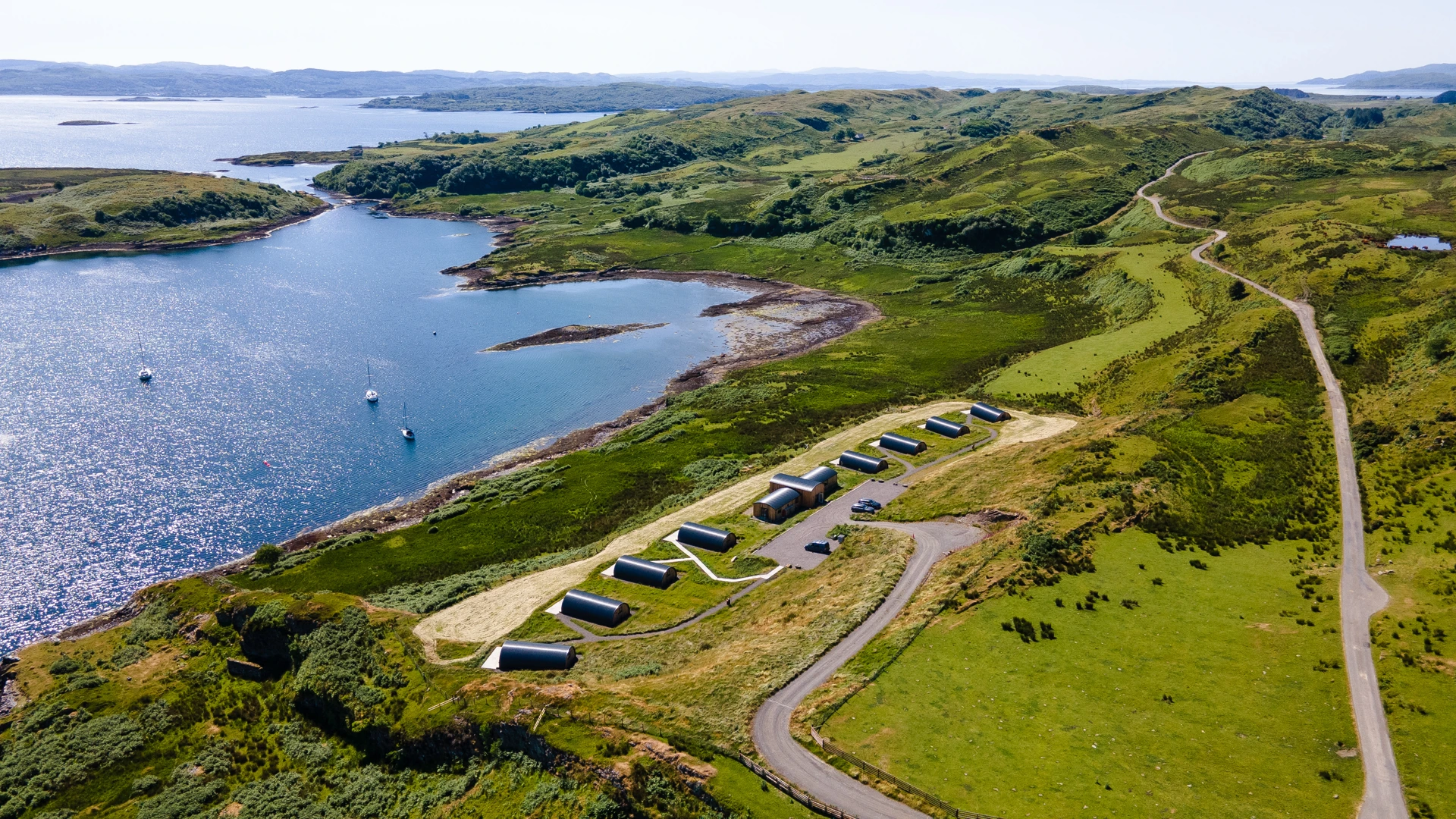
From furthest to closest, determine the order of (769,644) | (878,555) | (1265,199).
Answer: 1. (1265,199)
2. (878,555)
3. (769,644)

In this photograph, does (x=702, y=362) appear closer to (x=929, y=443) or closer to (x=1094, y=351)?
(x=929, y=443)

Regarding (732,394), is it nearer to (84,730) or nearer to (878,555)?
(878,555)

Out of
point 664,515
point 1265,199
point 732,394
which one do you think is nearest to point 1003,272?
point 1265,199

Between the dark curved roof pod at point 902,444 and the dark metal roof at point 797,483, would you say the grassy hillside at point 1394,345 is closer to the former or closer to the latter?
the dark curved roof pod at point 902,444

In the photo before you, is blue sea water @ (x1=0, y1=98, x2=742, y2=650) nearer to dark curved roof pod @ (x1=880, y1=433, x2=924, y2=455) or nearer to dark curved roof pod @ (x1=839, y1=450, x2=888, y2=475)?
dark curved roof pod @ (x1=839, y1=450, x2=888, y2=475)

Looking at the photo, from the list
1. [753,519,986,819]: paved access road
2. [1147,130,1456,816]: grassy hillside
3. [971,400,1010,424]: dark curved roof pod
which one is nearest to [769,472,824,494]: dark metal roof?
[753,519,986,819]: paved access road

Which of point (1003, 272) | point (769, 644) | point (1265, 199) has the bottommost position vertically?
point (769, 644)
